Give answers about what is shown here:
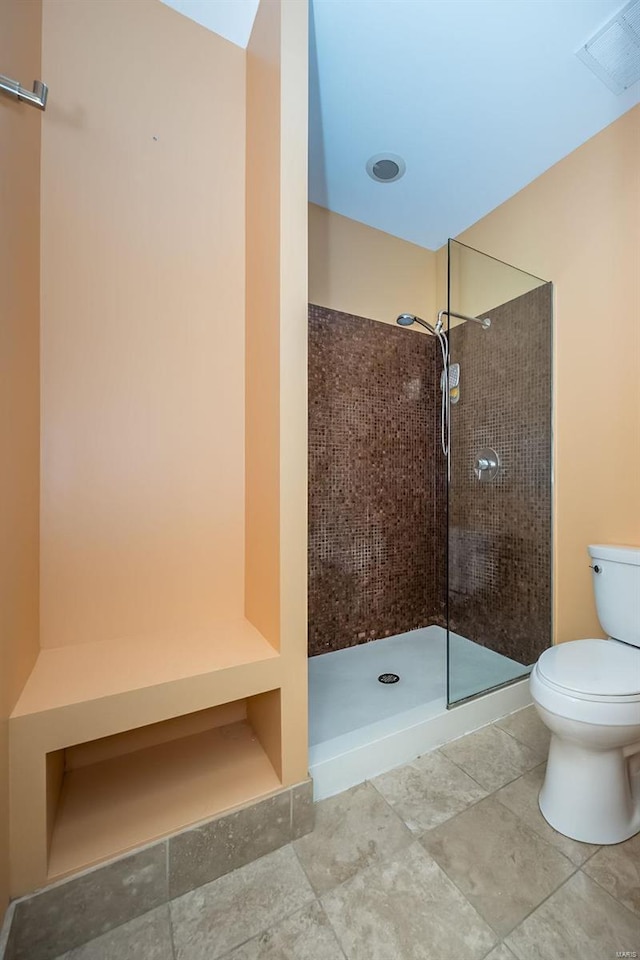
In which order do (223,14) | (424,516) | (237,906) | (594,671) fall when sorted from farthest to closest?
(424,516), (223,14), (594,671), (237,906)

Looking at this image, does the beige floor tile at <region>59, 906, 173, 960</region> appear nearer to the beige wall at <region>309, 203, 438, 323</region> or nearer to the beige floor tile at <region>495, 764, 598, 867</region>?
the beige floor tile at <region>495, 764, 598, 867</region>

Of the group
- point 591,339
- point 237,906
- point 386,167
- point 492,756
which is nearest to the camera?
point 237,906

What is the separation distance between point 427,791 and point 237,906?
66 cm

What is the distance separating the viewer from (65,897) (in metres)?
0.87

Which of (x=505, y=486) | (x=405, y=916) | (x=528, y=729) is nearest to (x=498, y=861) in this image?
(x=405, y=916)

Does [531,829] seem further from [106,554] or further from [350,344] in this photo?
[350,344]

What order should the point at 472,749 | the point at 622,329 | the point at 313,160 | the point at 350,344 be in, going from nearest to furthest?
the point at 472,749, the point at 622,329, the point at 313,160, the point at 350,344

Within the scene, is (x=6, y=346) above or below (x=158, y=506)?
above

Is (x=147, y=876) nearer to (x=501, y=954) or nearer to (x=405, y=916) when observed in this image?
(x=405, y=916)

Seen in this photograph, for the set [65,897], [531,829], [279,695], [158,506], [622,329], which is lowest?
[531,829]

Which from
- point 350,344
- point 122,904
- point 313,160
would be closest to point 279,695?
point 122,904

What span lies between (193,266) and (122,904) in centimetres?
185

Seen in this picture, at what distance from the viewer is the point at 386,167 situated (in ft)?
6.25

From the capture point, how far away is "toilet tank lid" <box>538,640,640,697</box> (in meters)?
1.12
